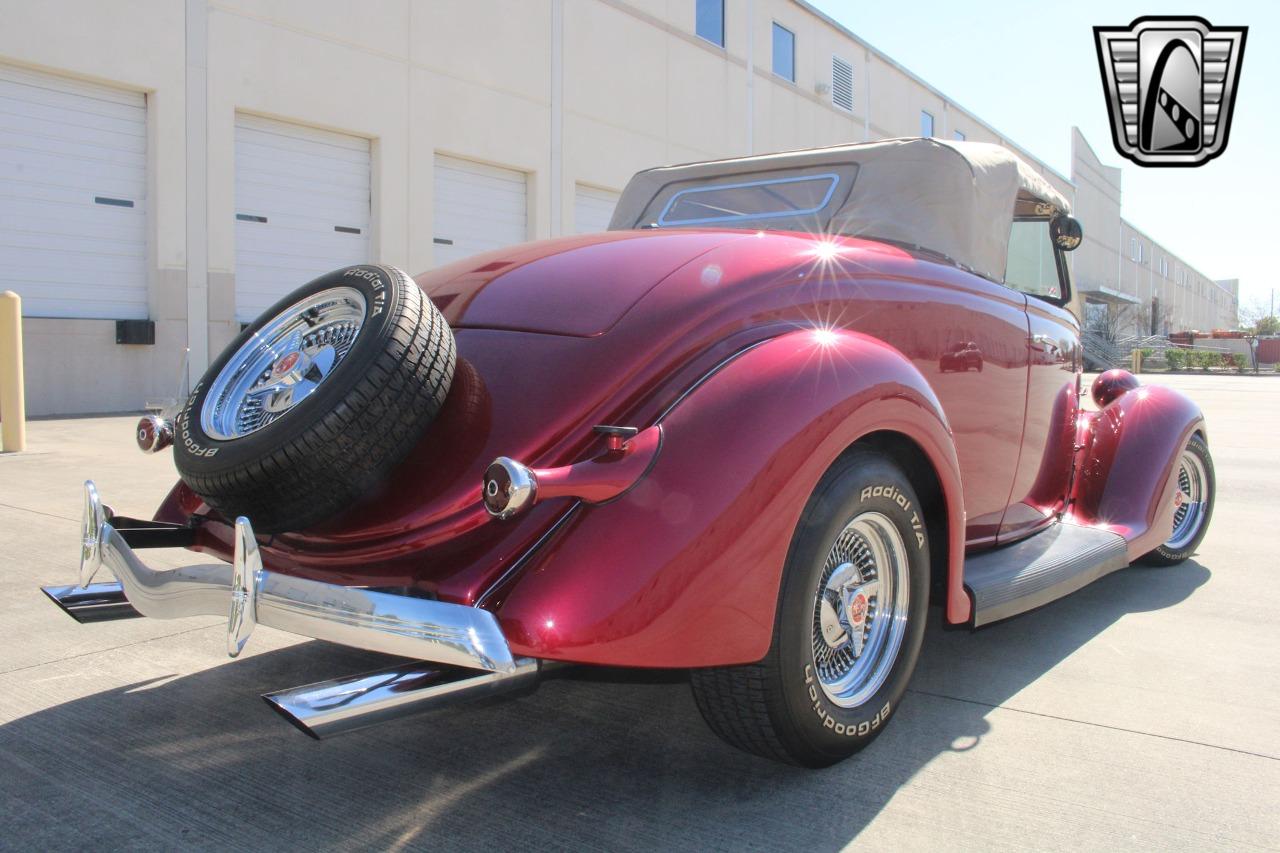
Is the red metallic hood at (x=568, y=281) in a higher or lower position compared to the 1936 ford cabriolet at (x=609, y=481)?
higher

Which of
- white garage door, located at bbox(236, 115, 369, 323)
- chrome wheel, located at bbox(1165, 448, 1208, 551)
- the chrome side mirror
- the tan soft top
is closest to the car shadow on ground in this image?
the tan soft top

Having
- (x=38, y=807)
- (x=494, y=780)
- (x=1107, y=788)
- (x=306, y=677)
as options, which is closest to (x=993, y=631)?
(x=1107, y=788)

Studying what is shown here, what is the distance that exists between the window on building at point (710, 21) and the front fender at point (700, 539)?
60.4 ft

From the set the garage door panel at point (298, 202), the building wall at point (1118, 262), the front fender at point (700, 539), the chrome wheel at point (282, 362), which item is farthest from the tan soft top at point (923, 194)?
the building wall at point (1118, 262)

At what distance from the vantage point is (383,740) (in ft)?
8.48

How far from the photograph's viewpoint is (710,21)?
1950cm

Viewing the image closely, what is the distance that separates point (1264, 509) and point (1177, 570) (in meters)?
2.22

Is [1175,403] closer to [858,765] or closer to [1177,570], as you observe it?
[1177,570]

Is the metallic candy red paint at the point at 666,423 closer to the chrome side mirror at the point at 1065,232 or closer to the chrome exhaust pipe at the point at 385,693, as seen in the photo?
the chrome exhaust pipe at the point at 385,693

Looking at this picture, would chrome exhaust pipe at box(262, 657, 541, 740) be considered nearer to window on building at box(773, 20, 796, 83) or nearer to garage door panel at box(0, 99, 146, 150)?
garage door panel at box(0, 99, 146, 150)

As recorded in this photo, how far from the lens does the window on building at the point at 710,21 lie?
63.0 feet

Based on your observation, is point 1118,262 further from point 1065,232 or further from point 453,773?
point 453,773

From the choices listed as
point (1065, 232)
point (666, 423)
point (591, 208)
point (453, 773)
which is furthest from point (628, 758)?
point (591, 208)

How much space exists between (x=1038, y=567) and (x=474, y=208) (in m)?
13.0
